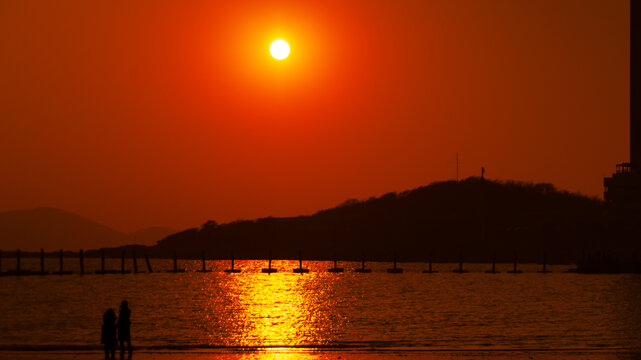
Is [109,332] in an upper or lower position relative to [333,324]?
upper

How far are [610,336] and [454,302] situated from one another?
46.1m

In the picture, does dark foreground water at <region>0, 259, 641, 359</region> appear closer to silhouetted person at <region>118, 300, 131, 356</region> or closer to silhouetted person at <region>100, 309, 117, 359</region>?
silhouetted person at <region>118, 300, 131, 356</region>

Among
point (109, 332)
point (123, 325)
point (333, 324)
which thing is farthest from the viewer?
point (333, 324)

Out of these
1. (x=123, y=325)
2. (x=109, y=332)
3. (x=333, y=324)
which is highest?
(x=123, y=325)

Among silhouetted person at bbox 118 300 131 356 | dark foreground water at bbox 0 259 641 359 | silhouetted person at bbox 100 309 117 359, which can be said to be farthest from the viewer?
dark foreground water at bbox 0 259 641 359

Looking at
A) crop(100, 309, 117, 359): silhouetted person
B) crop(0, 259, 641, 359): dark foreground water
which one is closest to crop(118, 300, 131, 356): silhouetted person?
crop(100, 309, 117, 359): silhouetted person

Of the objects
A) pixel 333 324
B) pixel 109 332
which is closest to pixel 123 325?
pixel 109 332

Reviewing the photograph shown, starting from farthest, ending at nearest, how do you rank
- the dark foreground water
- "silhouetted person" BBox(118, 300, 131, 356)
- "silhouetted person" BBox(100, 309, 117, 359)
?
1. the dark foreground water
2. "silhouetted person" BBox(118, 300, 131, 356)
3. "silhouetted person" BBox(100, 309, 117, 359)

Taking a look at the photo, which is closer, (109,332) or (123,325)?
(109,332)

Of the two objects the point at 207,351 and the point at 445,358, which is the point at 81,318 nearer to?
the point at 207,351

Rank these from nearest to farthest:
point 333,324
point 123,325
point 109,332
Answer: point 109,332
point 123,325
point 333,324

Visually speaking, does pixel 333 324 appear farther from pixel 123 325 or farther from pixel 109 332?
pixel 109 332

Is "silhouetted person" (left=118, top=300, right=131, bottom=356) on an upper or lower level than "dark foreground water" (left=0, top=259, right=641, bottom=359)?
upper

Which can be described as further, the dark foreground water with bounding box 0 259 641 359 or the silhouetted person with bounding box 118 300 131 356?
the dark foreground water with bounding box 0 259 641 359
